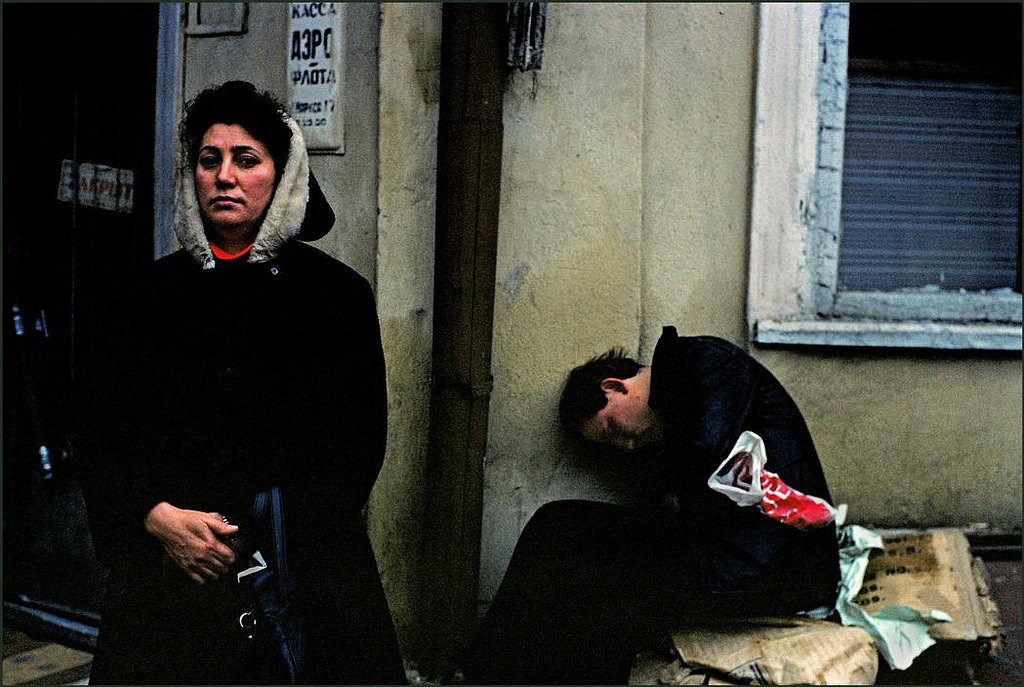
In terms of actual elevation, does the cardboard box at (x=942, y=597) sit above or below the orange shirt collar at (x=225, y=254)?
below

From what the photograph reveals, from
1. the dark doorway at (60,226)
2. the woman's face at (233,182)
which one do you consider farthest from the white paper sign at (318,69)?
the woman's face at (233,182)

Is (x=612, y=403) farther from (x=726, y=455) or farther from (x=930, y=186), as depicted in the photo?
(x=930, y=186)

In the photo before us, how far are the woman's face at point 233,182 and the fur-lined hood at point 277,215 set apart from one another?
31 millimetres

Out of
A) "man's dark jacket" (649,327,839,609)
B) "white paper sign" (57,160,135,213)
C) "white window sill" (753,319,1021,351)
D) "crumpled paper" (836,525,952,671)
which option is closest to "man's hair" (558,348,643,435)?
"man's dark jacket" (649,327,839,609)

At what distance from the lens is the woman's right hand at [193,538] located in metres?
2.33

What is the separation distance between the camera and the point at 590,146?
3697 mm

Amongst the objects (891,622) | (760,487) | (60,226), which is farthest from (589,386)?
(60,226)

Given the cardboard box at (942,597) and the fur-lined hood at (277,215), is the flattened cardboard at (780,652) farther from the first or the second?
the fur-lined hood at (277,215)

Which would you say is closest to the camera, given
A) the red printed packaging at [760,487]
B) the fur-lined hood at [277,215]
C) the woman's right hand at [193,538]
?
the woman's right hand at [193,538]

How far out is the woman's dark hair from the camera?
8.29 ft

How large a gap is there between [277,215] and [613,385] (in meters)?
1.49

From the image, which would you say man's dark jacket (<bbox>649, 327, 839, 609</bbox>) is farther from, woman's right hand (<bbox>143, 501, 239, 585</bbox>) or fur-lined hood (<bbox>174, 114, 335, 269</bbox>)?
woman's right hand (<bbox>143, 501, 239, 585</bbox>)

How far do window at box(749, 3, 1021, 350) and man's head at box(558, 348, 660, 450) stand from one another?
670 millimetres

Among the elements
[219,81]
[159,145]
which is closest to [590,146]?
[219,81]
